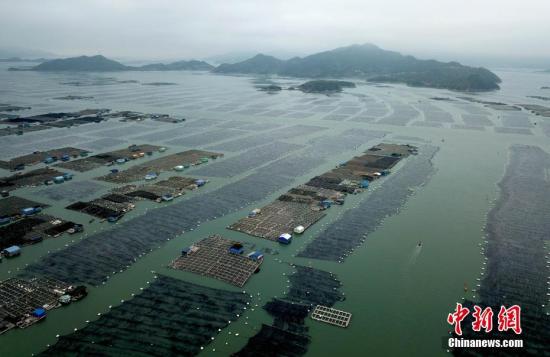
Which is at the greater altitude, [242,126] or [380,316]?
[242,126]

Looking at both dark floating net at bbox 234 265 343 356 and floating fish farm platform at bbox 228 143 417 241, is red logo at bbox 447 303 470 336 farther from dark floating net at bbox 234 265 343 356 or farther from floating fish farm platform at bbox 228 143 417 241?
floating fish farm platform at bbox 228 143 417 241

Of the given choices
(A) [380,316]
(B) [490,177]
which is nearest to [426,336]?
(A) [380,316]

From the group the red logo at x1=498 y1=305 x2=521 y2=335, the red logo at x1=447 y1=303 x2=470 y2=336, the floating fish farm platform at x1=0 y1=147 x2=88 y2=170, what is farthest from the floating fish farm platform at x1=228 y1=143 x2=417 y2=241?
the floating fish farm platform at x1=0 y1=147 x2=88 y2=170

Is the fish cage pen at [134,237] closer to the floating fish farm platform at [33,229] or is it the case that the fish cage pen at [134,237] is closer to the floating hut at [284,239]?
the floating fish farm platform at [33,229]

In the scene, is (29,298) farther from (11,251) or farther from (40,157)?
(40,157)

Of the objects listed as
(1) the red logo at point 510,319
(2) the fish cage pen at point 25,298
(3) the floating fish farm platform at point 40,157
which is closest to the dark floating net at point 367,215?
(1) the red logo at point 510,319

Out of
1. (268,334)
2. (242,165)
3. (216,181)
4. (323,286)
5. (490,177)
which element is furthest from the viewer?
(242,165)

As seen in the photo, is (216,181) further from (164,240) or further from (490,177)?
(490,177)
